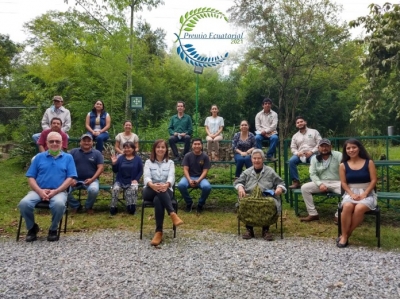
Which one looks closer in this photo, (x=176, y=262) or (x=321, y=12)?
(x=176, y=262)

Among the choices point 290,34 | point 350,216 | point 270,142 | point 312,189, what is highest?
point 290,34

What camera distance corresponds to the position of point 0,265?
11.3ft

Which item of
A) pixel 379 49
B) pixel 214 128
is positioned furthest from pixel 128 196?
pixel 379 49

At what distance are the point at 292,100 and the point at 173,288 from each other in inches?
605

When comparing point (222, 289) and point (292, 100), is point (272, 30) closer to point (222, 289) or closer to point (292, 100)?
point (292, 100)

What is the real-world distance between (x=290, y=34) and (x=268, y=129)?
31.9 feet

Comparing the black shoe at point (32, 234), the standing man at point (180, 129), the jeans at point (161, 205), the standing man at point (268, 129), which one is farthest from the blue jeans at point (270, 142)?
the black shoe at point (32, 234)

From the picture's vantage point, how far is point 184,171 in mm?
5711

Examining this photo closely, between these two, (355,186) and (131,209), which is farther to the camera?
(131,209)

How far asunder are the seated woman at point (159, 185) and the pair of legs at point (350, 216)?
1812mm

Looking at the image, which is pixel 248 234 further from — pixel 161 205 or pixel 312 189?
pixel 312 189

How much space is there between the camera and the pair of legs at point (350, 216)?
4109 millimetres

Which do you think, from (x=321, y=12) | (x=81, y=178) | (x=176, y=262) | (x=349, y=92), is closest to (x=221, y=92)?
(x=321, y=12)

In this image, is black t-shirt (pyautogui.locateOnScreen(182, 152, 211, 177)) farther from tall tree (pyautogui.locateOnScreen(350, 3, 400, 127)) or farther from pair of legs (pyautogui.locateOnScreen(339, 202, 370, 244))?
tall tree (pyautogui.locateOnScreen(350, 3, 400, 127))
